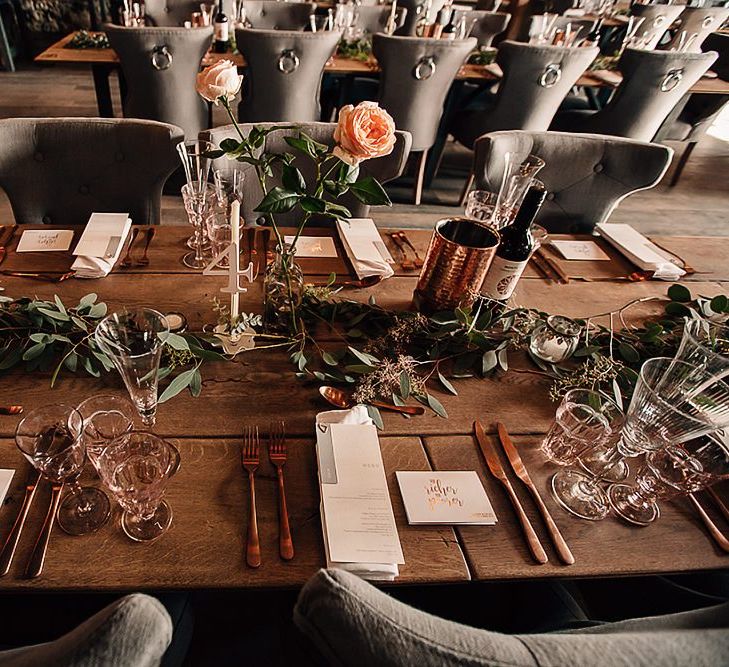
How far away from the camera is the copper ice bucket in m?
0.94

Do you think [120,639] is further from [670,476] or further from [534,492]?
[670,476]

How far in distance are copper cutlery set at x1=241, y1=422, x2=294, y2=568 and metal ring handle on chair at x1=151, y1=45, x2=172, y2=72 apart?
6.82 feet

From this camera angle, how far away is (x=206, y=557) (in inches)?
24.5

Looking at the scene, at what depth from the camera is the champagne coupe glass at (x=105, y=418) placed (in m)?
0.75

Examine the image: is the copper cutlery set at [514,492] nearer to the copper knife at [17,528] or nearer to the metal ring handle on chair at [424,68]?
the copper knife at [17,528]

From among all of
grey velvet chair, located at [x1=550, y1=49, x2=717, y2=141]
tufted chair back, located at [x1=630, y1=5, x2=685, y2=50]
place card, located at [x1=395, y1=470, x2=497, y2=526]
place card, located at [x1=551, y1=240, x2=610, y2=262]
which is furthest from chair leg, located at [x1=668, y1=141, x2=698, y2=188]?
place card, located at [x1=395, y1=470, x2=497, y2=526]

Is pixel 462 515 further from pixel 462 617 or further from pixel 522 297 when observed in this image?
pixel 522 297

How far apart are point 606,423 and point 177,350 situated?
752mm

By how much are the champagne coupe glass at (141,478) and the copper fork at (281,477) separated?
0.46 feet

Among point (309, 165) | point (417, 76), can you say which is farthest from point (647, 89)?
point (309, 165)

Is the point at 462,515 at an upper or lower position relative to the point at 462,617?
upper

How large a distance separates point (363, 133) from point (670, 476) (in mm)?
735

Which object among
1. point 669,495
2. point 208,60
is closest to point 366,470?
point 669,495

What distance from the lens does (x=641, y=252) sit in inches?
54.1
